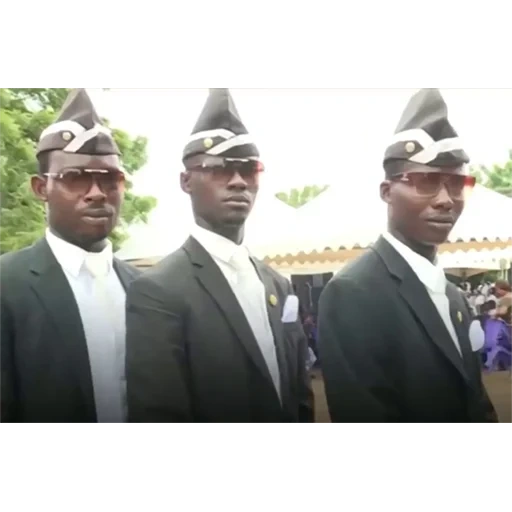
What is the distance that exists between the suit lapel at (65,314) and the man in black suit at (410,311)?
0.97 m

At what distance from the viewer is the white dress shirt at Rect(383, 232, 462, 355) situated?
9.78ft

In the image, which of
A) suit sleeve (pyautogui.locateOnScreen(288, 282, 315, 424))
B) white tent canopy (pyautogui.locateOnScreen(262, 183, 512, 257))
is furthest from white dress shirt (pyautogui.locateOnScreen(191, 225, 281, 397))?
white tent canopy (pyautogui.locateOnScreen(262, 183, 512, 257))

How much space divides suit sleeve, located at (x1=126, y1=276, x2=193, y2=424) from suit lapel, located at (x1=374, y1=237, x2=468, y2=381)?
2.96ft

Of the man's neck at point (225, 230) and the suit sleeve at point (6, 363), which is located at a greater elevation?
the man's neck at point (225, 230)

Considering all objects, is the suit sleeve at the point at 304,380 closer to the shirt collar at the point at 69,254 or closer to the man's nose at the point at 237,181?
the man's nose at the point at 237,181

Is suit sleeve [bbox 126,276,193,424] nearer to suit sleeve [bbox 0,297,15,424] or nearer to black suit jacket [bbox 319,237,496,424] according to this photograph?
suit sleeve [bbox 0,297,15,424]

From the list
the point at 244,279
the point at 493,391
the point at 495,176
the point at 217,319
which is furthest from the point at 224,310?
the point at 495,176

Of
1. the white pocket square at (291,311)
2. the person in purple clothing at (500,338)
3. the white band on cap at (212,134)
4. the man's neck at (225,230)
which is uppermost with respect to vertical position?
the white band on cap at (212,134)

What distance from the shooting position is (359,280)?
116 inches

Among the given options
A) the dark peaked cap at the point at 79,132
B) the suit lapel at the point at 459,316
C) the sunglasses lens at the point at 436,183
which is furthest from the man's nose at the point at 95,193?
the suit lapel at the point at 459,316

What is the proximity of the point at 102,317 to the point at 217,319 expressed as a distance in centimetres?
47

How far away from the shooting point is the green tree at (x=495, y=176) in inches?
119

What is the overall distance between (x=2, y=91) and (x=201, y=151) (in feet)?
2.92
